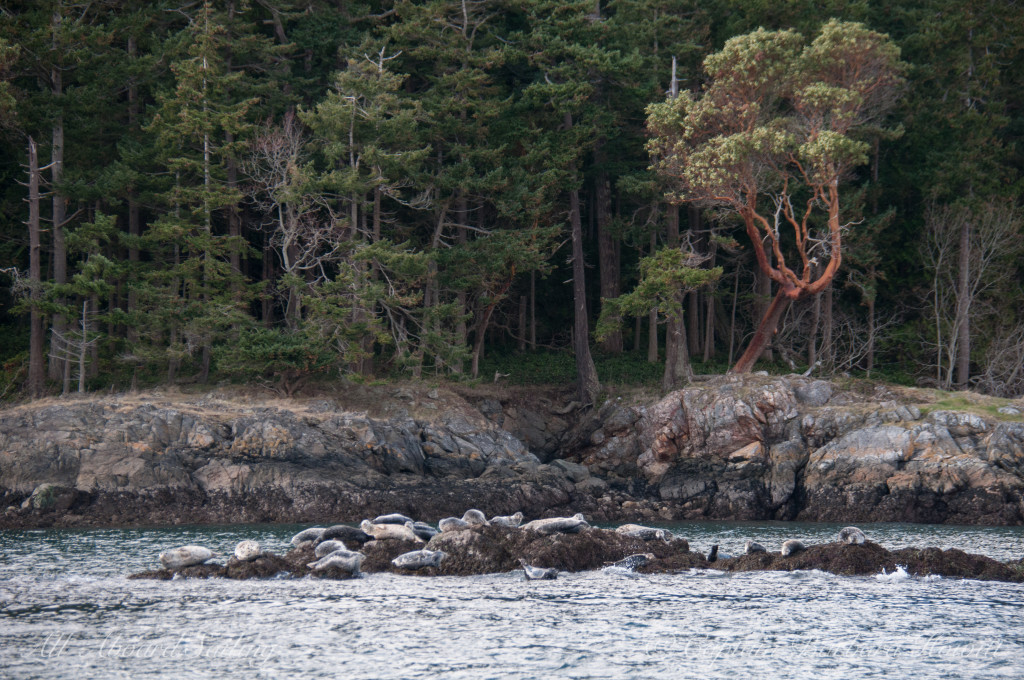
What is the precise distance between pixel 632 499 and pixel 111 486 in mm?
14784

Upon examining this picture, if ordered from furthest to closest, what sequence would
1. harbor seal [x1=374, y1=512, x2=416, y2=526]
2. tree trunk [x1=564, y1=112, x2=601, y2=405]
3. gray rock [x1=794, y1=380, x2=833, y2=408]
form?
1. tree trunk [x1=564, y1=112, x2=601, y2=405]
2. gray rock [x1=794, y1=380, x2=833, y2=408]
3. harbor seal [x1=374, y1=512, x2=416, y2=526]

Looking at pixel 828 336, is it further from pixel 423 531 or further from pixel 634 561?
pixel 423 531

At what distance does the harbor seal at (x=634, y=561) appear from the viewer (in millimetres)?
16703

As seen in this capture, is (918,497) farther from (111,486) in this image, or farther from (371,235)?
(111,486)

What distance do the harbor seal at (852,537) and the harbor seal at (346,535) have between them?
9278mm

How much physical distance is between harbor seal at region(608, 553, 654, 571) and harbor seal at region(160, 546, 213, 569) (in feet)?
24.5

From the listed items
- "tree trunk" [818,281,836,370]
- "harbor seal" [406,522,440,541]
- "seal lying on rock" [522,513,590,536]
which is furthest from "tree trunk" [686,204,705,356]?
"harbor seal" [406,522,440,541]

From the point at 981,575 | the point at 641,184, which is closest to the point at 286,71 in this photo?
the point at 641,184

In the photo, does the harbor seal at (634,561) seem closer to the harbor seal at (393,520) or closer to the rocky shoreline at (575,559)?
the rocky shoreline at (575,559)

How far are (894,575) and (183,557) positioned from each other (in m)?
12.3

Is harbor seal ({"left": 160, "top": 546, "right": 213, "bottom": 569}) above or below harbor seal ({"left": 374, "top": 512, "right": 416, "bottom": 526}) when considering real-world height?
above

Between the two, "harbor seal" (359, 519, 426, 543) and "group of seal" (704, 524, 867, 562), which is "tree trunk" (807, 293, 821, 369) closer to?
"group of seal" (704, 524, 867, 562)

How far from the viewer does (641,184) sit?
33.3 m

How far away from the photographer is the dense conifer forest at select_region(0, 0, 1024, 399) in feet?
99.0
